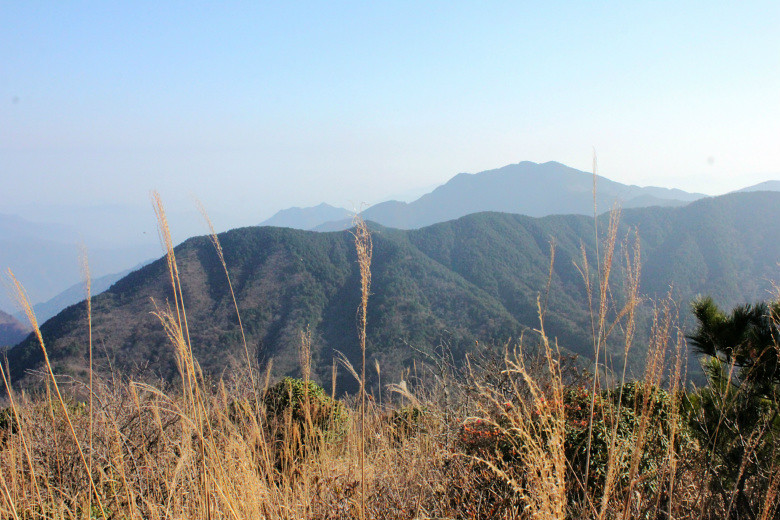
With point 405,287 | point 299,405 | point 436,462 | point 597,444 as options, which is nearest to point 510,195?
point 405,287

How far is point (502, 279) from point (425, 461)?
42526 mm

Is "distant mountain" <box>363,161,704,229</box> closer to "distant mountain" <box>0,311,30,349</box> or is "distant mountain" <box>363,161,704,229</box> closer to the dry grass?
"distant mountain" <box>0,311,30,349</box>

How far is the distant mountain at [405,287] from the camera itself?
28969 millimetres

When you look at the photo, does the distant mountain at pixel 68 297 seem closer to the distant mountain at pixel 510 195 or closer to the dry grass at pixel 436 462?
the dry grass at pixel 436 462

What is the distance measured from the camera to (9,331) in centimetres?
4581

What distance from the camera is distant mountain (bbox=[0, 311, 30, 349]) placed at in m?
42.8

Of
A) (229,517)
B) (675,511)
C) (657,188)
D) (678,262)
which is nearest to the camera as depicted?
(229,517)

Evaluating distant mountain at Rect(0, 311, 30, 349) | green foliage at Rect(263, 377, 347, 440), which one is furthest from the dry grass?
distant mountain at Rect(0, 311, 30, 349)

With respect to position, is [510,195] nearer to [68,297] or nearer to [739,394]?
[68,297]

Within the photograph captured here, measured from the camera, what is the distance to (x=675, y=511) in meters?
1.82

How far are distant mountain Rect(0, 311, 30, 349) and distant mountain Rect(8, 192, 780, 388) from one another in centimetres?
1527

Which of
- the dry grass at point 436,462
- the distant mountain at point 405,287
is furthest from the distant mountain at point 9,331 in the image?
the dry grass at point 436,462

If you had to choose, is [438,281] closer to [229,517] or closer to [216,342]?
[216,342]

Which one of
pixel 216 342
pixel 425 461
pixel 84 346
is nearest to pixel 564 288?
pixel 216 342
